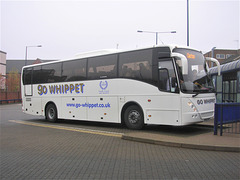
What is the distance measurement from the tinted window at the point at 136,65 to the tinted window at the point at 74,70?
2.56 m

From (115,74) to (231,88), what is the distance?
358 inches

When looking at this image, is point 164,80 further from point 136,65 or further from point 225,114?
point 225,114

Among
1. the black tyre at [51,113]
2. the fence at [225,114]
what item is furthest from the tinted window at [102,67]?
the fence at [225,114]

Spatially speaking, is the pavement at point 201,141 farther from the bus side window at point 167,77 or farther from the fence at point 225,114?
the bus side window at point 167,77

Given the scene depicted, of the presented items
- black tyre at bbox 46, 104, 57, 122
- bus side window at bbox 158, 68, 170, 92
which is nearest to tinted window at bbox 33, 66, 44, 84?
black tyre at bbox 46, 104, 57, 122

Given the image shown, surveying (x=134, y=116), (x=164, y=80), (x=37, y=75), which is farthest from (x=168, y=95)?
(x=37, y=75)

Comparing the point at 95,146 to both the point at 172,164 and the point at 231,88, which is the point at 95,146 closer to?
the point at 172,164

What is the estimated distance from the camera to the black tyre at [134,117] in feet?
34.5

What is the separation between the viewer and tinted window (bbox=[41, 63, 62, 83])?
14.4m

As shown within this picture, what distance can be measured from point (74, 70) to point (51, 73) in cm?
206

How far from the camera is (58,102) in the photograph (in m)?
14.4

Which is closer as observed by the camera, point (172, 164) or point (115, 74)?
point (172, 164)

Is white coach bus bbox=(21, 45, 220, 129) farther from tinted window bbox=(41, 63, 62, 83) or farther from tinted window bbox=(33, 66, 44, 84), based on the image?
tinted window bbox=(33, 66, 44, 84)

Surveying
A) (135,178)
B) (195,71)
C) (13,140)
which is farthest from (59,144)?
(195,71)
